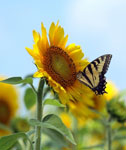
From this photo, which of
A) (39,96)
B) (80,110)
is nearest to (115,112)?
(80,110)

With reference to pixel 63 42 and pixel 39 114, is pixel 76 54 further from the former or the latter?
pixel 39 114

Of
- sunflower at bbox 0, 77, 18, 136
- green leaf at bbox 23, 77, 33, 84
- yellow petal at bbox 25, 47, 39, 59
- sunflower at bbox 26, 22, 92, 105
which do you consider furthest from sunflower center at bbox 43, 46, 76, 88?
sunflower at bbox 0, 77, 18, 136

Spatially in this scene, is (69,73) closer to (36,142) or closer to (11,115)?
(36,142)

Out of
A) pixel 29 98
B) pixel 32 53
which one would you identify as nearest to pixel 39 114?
pixel 32 53

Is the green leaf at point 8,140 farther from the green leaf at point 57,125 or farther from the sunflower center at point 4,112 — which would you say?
the sunflower center at point 4,112

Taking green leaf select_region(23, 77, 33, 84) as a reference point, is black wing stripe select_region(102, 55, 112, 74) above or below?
above

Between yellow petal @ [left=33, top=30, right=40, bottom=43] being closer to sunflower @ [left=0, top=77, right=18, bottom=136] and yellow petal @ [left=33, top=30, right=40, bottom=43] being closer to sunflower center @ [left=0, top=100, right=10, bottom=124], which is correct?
sunflower @ [left=0, top=77, right=18, bottom=136]
